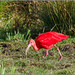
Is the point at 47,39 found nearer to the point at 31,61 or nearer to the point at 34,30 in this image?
the point at 31,61

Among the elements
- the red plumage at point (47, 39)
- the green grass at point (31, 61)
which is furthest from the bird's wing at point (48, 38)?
the green grass at point (31, 61)

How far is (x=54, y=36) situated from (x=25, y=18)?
2.89 metres

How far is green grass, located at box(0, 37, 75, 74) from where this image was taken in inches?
169

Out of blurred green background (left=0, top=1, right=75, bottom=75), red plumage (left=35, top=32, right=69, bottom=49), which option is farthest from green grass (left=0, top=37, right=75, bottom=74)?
red plumage (left=35, top=32, right=69, bottom=49)

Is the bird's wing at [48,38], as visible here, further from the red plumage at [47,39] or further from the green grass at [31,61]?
the green grass at [31,61]

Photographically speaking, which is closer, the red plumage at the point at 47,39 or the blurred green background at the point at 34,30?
the blurred green background at the point at 34,30

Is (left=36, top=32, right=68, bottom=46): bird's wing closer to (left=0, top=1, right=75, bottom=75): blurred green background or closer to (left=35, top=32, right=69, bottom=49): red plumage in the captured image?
(left=35, top=32, right=69, bottom=49): red plumage

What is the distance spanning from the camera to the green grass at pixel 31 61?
169 inches

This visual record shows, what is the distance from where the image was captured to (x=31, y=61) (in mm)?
5168

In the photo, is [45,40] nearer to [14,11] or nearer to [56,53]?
[56,53]

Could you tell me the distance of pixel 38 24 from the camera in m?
8.05

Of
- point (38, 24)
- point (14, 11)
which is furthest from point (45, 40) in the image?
point (14, 11)

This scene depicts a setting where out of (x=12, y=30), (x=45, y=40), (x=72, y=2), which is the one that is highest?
(x=72, y=2)

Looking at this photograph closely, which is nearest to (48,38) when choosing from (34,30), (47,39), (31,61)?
(47,39)
